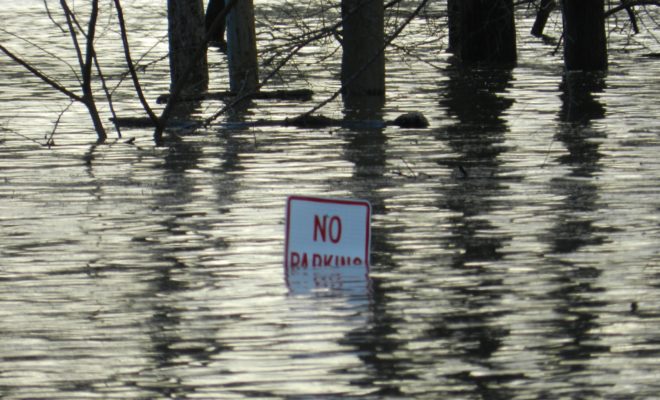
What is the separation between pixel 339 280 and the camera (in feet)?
26.0

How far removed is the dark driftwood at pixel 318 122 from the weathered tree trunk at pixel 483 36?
8.19 metres

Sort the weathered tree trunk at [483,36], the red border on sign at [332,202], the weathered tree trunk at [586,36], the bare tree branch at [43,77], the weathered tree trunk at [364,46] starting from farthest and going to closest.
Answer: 1. the weathered tree trunk at [483,36]
2. the weathered tree trunk at [586,36]
3. the weathered tree trunk at [364,46]
4. the bare tree branch at [43,77]
5. the red border on sign at [332,202]

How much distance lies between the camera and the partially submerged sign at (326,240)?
26.2 feet

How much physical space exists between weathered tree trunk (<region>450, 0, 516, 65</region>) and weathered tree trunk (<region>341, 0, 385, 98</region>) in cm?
548

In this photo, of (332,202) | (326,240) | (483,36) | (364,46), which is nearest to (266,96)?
(364,46)

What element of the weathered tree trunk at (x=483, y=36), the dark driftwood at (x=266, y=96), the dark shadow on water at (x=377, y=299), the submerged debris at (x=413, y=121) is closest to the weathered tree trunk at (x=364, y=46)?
the dark driftwood at (x=266, y=96)

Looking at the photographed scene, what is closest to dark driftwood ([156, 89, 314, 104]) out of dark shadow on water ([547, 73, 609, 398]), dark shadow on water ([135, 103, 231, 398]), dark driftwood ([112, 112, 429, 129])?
dark driftwood ([112, 112, 429, 129])

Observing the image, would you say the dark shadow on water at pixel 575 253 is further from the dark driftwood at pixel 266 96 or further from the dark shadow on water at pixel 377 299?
the dark driftwood at pixel 266 96

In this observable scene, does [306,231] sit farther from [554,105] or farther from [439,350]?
[554,105]

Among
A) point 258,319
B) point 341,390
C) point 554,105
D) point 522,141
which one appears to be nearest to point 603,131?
point 522,141

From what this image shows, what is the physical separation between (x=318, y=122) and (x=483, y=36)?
901 centimetres

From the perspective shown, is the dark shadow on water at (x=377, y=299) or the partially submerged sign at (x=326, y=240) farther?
the partially submerged sign at (x=326, y=240)

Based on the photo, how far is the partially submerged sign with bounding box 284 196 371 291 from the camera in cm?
800

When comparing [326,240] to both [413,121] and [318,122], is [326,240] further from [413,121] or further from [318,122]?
[318,122]
